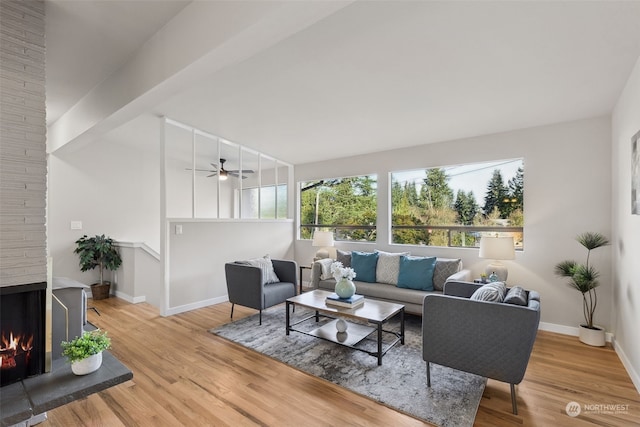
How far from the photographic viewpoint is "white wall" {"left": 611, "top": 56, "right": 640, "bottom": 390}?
2.35m

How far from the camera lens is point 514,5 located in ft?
6.13

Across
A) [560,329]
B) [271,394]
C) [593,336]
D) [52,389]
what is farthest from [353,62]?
[560,329]

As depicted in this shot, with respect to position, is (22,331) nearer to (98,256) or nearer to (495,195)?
(98,256)

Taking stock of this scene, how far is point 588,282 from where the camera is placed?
304cm

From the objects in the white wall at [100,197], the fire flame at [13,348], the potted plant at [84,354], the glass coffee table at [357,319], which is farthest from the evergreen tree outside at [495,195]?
the white wall at [100,197]

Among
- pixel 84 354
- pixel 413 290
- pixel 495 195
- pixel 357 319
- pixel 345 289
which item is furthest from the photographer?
pixel 495 195

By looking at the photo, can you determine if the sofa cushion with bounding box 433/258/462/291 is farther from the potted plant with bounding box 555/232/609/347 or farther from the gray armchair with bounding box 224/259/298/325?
the gray armchair with bounding box 224/259/298/325

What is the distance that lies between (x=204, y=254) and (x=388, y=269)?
2793 millimetres

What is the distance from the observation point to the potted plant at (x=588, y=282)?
3.04 m

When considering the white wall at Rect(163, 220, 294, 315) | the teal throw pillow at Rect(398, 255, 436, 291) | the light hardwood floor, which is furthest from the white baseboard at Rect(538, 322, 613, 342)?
the white wall at Rect(163, 220, 294, 315)

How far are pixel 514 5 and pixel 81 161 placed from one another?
249 inches

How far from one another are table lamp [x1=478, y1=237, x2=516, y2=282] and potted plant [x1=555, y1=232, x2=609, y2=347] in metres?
0.57

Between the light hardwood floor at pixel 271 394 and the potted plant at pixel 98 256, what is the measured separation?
225cm

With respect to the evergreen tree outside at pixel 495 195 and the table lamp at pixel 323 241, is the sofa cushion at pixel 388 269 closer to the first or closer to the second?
the table lamp at pixel 323 241
